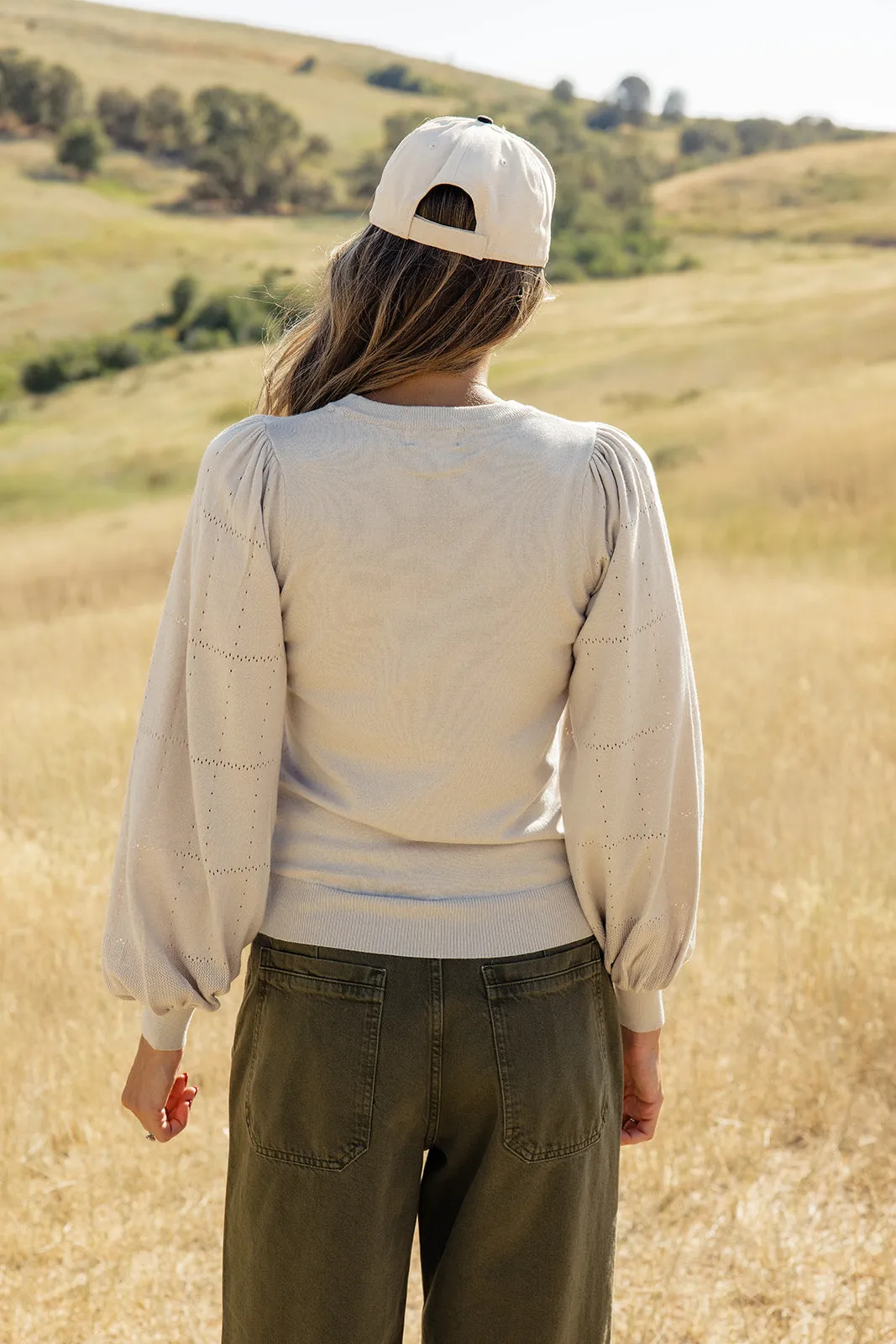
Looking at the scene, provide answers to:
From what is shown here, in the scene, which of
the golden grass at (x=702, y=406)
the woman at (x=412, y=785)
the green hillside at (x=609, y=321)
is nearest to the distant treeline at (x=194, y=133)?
the green hillside at (x=609, y=321)

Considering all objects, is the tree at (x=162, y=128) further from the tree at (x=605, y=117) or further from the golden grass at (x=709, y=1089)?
the golden grass at (x=709, y=1089)

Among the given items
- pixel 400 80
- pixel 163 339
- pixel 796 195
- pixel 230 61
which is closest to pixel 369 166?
pixel 796 195

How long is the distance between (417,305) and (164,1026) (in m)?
1.12

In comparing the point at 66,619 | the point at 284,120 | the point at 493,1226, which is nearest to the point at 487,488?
A: the point at 493,1226

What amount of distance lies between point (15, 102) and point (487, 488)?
10415cm

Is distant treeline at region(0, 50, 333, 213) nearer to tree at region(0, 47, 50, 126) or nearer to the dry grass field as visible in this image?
tree at region(0, 47, 50, 126)

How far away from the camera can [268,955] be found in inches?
72.1

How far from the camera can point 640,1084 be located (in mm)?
2104

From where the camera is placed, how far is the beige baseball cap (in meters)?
1.74

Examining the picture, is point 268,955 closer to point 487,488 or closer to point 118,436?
point 487,488

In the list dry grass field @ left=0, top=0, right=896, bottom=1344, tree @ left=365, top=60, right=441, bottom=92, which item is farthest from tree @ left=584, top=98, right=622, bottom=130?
dry grass field @ left=0, top=0, right=896, bottom=1344

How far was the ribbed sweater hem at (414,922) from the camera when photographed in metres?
1.76

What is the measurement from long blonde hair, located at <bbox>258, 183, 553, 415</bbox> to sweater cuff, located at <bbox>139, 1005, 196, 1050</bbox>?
0.94 metres

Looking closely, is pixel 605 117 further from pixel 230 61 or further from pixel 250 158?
pixel 250 158
